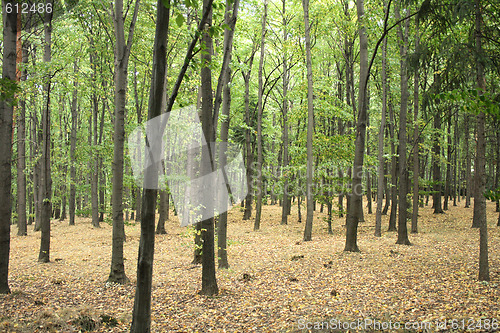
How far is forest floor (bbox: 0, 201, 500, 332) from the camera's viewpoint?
504cm

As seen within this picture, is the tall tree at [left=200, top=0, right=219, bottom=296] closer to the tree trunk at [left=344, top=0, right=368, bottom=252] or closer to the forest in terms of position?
the forest

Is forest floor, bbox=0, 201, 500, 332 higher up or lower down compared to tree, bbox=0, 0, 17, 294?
lower down

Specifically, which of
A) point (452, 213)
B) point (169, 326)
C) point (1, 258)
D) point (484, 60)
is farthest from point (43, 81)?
point (452, 213)

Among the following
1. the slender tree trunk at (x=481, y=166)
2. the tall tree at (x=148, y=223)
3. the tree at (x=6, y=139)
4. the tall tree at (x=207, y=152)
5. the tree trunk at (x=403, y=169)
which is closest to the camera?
the tall tree at (x=148, y=223)

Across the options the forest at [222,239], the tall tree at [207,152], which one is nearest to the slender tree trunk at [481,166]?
the forest at [222,239]

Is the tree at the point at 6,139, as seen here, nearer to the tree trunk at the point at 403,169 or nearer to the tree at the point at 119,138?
the tree at the point at 119,138

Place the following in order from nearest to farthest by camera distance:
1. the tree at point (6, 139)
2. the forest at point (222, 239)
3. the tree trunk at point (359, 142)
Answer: the forest at point (222, 239)
the tree at point (6, 139)
the tree trunk at point (359, 142)

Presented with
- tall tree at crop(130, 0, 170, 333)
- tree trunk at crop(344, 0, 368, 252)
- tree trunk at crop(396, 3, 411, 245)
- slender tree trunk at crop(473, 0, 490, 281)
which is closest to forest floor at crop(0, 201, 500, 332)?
slender tree trunk at crop(473, 0, 490, 281)

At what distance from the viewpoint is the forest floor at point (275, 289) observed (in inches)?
199

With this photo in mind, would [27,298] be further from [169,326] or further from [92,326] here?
[169,326]

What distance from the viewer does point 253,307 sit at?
5.93 metres

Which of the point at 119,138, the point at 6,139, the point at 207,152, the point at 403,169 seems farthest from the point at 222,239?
the point at 403,169

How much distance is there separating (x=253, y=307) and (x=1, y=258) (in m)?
4.98

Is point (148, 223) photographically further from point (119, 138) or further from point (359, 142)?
point (359, 142)
